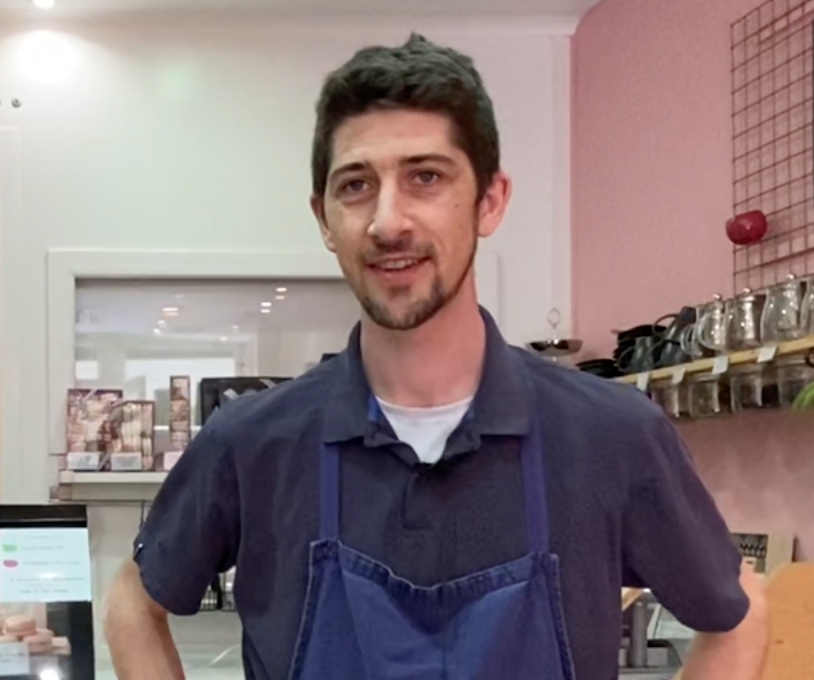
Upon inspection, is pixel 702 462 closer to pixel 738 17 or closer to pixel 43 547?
pixel 738 17

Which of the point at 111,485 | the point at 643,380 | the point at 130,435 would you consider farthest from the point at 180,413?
the point at 643,380

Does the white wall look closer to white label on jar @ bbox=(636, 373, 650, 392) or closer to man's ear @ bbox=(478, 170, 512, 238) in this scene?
white label on jar @ bbox=(636, 373, 650, 392)

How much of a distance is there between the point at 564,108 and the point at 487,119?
7.13 feet

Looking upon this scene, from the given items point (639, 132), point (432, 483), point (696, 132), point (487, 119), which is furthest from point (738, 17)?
point (432, 483)

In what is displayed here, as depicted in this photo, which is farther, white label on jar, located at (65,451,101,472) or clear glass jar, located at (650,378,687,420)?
white label on jar, located at (65,451,101,472)

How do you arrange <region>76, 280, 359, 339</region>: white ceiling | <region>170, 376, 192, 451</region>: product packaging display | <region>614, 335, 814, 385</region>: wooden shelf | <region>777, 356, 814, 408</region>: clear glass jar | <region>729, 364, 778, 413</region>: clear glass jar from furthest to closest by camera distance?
<region>76, 280, 359, 339</region>: white ceiling < <region>170, 376, 192, 451</region>: product packaging display < <region>729, 364, 778, 413</region>: clear glass jar < <region>777, 356, 814, 408</region>: clear glass jar < <region>614, 335, 814, 385</region>: wooden shelf

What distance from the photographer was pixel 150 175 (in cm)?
306

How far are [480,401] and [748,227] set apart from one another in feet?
4.29

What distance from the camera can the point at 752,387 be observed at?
7.09 feet

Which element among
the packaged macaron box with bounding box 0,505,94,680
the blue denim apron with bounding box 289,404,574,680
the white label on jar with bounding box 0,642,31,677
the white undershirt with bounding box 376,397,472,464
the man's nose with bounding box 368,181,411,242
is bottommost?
the white label on jar with bounding box 0,642,31,677

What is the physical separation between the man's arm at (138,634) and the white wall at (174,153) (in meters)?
1.88

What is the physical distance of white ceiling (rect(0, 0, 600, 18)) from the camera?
2.97m

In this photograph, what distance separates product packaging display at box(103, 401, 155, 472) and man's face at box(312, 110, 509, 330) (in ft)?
6.56

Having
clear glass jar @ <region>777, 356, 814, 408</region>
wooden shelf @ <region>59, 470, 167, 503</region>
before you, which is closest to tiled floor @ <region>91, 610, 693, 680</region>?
wooden shelf @ <region>59, 470, 167, 503</region>
